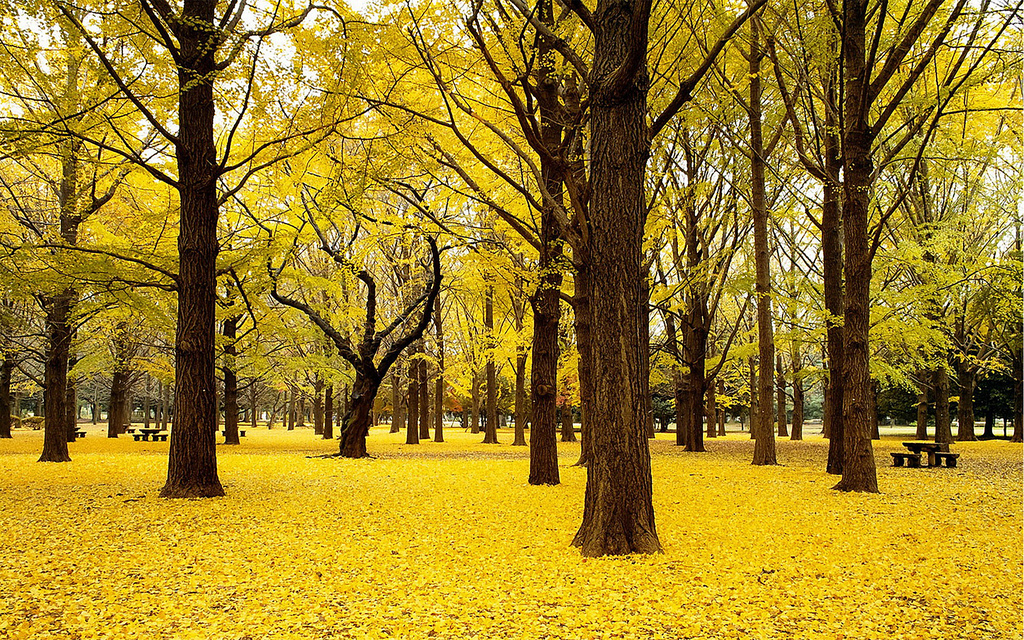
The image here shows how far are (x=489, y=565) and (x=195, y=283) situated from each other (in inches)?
234

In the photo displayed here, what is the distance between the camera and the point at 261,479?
34.8 feet

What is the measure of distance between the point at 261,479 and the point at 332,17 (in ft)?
24.0

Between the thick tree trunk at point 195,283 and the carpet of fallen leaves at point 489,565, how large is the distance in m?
0.63

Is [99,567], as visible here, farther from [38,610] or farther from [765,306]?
[765,306]

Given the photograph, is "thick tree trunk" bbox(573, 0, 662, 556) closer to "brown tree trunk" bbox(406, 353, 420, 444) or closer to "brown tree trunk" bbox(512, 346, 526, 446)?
"brown tree trunk" bbox(512, 346, 526, 446)

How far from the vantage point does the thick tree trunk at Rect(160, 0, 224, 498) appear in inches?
332

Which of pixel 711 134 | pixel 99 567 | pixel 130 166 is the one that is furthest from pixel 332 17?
pixel 711 134

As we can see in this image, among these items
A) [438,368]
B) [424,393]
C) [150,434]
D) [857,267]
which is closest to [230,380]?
[150,434]

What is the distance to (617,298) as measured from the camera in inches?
221

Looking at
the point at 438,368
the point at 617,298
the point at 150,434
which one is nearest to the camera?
the point at 617,298

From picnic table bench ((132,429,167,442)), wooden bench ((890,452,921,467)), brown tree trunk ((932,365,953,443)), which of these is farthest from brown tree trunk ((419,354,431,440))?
brown tree trunk ((932,365,953,443))

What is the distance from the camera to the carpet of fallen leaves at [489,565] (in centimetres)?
384

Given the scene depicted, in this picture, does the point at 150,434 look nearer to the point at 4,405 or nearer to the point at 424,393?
the point at 4,405

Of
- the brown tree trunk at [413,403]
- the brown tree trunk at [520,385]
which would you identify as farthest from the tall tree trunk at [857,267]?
the brown tree trunk at [413,403]
